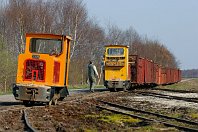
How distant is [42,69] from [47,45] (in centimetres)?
103

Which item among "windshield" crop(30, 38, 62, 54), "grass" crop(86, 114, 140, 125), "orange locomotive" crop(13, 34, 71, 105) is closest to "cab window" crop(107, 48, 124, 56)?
"orange locomotive" crop(13, 34, 71, 105)

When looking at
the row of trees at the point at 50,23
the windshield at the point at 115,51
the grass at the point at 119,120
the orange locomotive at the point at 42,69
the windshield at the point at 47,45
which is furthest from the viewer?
the row of trees at the point at 50,23

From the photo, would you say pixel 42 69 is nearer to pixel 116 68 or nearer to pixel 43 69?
pixel 43 69

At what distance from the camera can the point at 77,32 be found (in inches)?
2199

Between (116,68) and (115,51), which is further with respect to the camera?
(115,51)

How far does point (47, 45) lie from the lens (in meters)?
15.7

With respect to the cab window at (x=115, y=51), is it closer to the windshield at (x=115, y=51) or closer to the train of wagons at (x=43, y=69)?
the windshield at (x=115, y=51)

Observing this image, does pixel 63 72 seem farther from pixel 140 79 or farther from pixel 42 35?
pixel 140 79

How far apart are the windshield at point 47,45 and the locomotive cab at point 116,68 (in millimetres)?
13514

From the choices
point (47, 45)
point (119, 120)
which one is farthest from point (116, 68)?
point (119, 120)

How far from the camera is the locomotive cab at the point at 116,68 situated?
95.5ft

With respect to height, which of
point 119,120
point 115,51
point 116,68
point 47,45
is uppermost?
point 115,51

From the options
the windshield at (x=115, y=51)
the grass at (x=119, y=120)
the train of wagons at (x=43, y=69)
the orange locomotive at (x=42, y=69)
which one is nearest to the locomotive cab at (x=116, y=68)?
the windshield at (x=115, y=51)

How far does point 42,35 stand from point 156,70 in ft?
98.0
